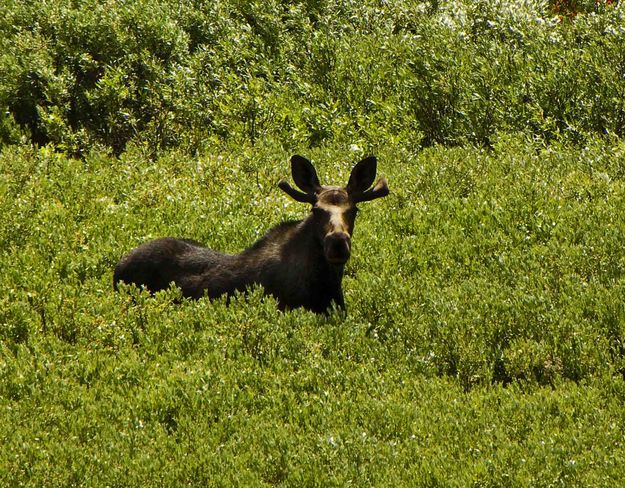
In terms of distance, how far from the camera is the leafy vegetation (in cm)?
869

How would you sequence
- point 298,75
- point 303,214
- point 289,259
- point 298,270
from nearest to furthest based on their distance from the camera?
point 298,270
point 289,259
point 303,214
point 298,75

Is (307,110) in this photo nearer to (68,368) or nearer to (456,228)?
(456,228)

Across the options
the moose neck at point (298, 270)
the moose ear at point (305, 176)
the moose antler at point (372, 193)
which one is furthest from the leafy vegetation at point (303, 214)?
the moose ear at point (305, 176)

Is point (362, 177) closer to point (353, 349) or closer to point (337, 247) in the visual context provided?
point (337, 247)

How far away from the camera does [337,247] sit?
35.1 ft

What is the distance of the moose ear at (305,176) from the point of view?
1192 centimetres

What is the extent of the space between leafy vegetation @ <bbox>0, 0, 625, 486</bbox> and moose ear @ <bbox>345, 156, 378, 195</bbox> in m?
1.09

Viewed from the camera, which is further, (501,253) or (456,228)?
(456,228)

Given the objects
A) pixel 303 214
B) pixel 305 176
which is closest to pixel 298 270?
pixel 305 176

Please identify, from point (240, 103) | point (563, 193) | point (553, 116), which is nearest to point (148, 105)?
point (240, 103)

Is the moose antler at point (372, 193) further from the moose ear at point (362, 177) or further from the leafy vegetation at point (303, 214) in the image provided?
the leafy vegetation at point (303, 214)

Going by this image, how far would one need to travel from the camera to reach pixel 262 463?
27.6 ft

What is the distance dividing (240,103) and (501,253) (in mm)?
8792

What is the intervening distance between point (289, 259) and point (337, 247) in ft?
3.87
